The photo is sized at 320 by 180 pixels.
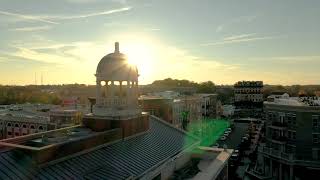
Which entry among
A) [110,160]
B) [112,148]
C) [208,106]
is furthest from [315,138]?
[208,106]

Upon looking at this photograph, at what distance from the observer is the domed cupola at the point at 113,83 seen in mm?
21781

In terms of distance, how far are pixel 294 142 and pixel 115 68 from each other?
31908 mm

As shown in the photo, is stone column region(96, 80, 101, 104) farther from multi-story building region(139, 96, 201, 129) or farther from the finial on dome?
multi-story building region(139, 96, 201, 129)

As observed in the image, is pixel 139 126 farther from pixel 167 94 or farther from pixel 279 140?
pixel 167 94

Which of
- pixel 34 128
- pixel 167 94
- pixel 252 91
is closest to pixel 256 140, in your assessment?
pixel 167 94

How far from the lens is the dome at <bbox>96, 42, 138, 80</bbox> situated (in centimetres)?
2192

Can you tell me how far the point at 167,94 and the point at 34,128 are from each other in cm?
2486

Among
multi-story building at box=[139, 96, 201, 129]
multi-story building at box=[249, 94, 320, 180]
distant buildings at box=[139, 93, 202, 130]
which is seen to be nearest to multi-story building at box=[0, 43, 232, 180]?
multi-story building at box=[249, 94, 320, 180]

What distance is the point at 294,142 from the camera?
4572cm

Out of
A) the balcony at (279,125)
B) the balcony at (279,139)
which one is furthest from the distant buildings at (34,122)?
the balcony at (279,139)

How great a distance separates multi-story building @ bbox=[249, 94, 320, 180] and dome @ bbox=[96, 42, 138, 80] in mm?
29625

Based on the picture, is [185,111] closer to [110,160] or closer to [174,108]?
[174,108]

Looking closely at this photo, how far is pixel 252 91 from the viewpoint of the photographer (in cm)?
15838

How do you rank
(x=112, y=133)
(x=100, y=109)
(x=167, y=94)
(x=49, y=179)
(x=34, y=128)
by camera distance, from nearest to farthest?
(x=49, y=179) → (x=112, y=133) → (x=100, y=109) → (x=34, y=128) → (x=167, y=94)
